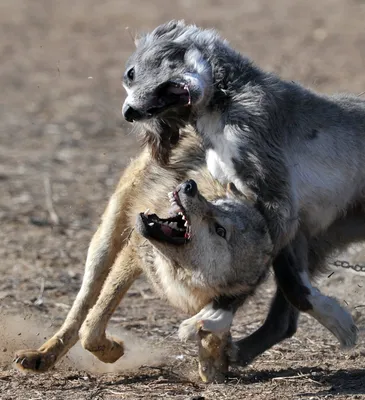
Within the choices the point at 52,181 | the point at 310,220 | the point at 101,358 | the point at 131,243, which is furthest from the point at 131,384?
the point at 52,181

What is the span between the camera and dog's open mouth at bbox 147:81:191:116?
644cm

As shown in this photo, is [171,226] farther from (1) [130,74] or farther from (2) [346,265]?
(2) [346,265]

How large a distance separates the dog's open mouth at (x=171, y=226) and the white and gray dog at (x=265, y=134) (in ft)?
1.18

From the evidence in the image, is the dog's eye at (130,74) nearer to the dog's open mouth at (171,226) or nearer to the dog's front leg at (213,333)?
the dog's open mouth at (171,226)

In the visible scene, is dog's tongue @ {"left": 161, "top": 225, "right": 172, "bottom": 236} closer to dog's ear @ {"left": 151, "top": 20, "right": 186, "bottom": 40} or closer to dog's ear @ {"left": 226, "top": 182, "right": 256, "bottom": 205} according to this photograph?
dog's ear @ {"left": 226, "top": 182, "right": 256, "bottom": 205}

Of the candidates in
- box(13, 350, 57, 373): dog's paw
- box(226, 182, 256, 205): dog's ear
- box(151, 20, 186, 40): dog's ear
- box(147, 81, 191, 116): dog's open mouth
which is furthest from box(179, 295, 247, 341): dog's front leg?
box(151, 20, 186, 40): dog's ear

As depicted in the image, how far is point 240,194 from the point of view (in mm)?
6398

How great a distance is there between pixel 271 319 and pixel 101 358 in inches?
43.9

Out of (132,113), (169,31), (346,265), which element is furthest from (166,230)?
(346,265)

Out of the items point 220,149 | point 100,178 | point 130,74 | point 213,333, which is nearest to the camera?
point 213,333

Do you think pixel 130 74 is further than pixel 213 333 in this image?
Yes

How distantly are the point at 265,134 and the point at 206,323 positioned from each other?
1.14 m

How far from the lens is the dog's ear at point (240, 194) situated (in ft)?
20.8

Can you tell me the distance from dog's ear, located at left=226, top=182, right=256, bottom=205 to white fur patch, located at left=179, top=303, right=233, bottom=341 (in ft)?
2.15
